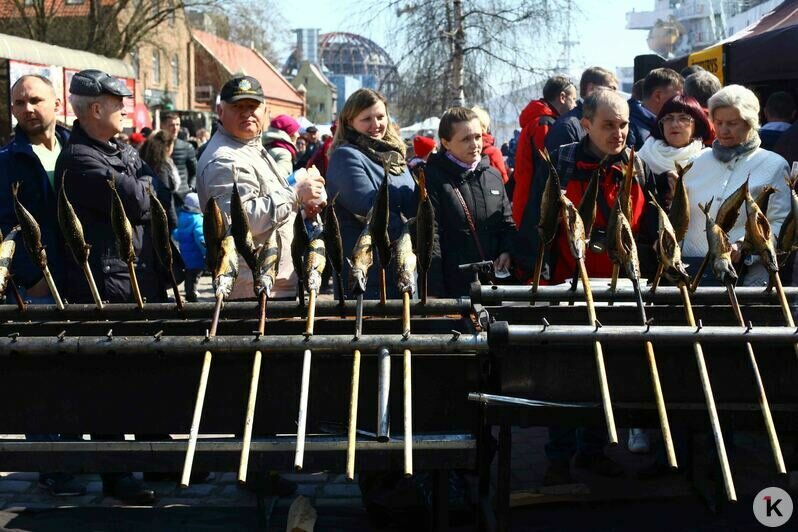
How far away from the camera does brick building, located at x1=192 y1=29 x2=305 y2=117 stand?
197 feet

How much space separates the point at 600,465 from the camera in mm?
5074

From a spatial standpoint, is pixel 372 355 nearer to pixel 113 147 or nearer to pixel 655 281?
pixel 655 281

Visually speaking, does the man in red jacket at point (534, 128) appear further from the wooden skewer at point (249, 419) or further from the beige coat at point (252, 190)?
the wooden skewer at point (249, 419)

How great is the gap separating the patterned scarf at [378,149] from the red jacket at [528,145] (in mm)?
1163

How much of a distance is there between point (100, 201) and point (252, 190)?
713 mm

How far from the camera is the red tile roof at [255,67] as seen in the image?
64.3m

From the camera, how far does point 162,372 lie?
132 inches

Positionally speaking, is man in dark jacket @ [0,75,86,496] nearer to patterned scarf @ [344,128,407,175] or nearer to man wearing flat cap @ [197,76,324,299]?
man wearing flat cap @ [197,76,324,299]

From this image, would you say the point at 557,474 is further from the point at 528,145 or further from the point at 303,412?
the point at 528,145

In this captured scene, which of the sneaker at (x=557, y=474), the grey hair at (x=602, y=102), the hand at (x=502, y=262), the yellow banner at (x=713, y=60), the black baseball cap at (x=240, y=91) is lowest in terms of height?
the sneaker at (x=557, y=474)

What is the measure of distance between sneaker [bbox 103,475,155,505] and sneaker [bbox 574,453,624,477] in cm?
220

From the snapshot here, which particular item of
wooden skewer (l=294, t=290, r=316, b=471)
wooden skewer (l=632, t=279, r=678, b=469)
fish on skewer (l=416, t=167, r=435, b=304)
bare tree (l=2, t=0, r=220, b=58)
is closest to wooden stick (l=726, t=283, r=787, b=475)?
wooden skewer (l=632, t=279, r=678, b=469)

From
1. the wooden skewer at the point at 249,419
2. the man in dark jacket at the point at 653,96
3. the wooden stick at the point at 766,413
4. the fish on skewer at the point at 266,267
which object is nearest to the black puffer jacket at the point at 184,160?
the man in dark jacket at the point at 653,96

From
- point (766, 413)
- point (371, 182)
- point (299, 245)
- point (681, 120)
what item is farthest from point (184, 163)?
point (766, 413)
